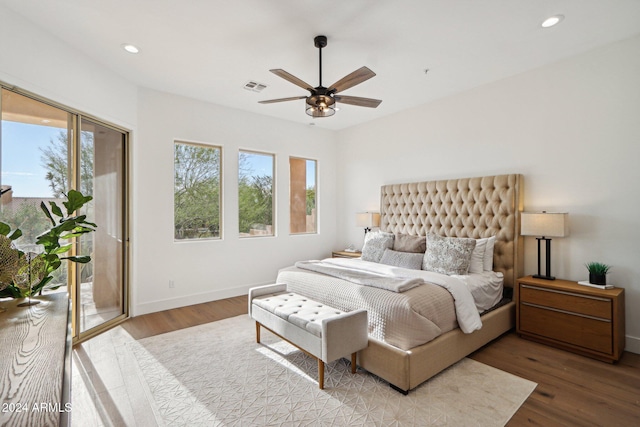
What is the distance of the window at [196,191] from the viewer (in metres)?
4.43

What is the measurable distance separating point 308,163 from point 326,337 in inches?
161

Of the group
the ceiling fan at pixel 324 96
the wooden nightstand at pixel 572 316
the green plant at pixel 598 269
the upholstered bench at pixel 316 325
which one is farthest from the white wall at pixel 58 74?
the green plant at pixel 598 269

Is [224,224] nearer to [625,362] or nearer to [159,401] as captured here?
[159,401]

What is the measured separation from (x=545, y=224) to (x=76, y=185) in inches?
191

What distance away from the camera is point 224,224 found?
4754 mm

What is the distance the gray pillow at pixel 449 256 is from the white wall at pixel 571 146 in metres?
0.84

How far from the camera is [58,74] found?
9.48 ft

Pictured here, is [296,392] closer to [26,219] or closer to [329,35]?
[26,219]

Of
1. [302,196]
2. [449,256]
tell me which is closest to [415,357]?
[449,256]

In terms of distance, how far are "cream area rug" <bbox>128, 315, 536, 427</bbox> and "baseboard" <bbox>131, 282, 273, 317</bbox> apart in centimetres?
104

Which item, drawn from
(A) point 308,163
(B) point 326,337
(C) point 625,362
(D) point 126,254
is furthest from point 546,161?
(D) point 126,254

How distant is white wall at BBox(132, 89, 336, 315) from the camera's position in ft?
13.3

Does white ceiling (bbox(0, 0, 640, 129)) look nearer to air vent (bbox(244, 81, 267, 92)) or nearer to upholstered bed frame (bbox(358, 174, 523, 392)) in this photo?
air vent (bbox(244, 81, 267, 92))

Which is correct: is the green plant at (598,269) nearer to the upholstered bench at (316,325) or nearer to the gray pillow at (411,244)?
the gray pillow at (411,244)
